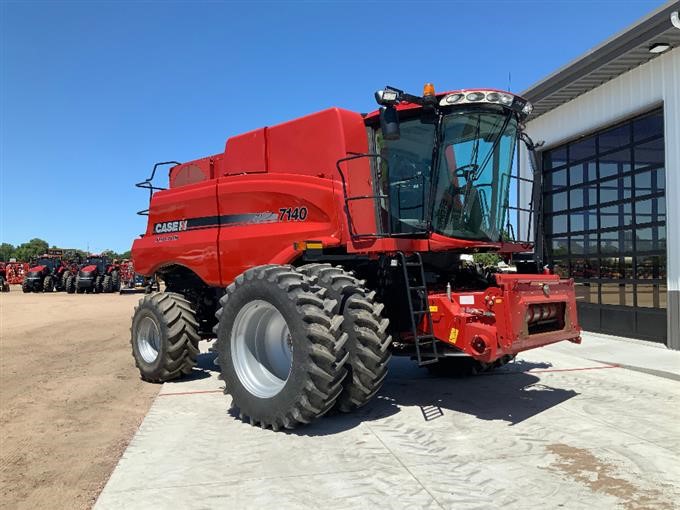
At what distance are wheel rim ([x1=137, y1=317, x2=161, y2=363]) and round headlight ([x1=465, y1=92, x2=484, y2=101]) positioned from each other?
16.3ft

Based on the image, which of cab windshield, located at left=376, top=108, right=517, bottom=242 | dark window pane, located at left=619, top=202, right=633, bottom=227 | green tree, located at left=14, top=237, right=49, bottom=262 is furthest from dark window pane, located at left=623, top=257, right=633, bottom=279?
green tree, located at left=14, top=237, right=49, bottom=262

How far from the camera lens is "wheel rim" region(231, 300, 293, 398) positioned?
5.59 meters

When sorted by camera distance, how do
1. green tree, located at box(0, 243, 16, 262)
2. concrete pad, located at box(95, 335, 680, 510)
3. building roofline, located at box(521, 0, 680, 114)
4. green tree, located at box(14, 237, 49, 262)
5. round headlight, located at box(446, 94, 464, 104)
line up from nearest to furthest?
concrete pad, located at box(95, 335, 680, 510) < round headlight, located at box(446, 94, 464, 104) < building roofline, located at box(521, 0, 680, 114) < green tree, located at box(14, 237, 49, 262) < green tree, located at box(0, 243, 16, 262)

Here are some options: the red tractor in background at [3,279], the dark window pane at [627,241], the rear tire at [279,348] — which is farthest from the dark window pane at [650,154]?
the red tractor in background at [3,279]

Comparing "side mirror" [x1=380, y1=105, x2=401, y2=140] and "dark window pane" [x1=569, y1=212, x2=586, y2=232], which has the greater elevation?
"side mirror" [x1=380, y1=105, x2=401, y2=140]

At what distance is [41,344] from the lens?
35.8 ft

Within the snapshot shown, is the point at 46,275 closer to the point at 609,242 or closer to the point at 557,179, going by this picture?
the point at 557,179

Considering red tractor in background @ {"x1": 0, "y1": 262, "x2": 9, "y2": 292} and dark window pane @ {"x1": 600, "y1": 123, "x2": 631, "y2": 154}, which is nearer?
dark window pane @ {"x1": 600, "y1": 123, "x2": 631, "y2": 154}

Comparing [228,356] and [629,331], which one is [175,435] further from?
[629,331]

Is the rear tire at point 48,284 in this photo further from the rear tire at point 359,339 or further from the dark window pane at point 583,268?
the rear tire at point 359,339

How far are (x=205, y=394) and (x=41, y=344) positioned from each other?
6034mm

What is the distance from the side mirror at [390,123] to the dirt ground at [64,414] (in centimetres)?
358

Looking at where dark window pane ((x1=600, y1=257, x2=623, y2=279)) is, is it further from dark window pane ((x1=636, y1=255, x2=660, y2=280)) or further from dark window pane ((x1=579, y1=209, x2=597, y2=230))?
dark window pane ((x1=579, y1=209, x2=597, y2=230))

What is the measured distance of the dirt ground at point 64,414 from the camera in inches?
155
